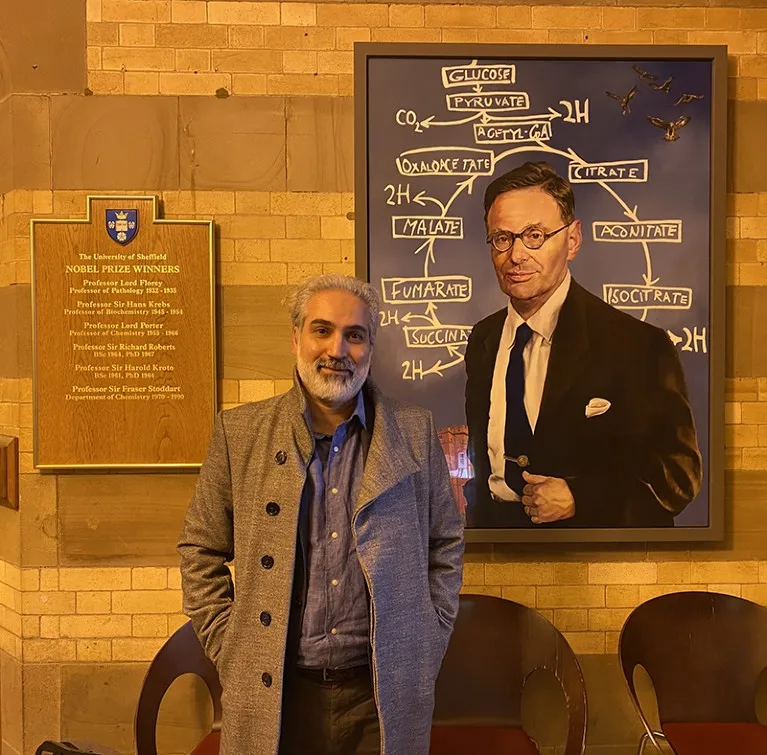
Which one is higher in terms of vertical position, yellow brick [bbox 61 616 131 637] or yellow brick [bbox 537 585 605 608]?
yellow brick [bbox 537 585 605 608]

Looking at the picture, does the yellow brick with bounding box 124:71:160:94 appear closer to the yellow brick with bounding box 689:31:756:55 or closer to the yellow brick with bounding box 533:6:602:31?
the yellow brick with bounding box 533:6:602:31

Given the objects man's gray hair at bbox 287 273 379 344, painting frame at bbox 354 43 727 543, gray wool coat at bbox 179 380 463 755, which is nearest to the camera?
gray wool coat at bbox 179 380 463 755

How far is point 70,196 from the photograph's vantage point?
115 inches

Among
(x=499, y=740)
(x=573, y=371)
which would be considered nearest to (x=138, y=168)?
(x=573, y=371)

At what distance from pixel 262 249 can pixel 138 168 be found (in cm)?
54

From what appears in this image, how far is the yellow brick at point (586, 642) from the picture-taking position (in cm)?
303

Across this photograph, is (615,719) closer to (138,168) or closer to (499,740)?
(499,740)

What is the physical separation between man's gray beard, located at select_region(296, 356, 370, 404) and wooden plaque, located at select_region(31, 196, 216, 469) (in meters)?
0.95

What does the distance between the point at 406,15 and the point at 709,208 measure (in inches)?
53.6

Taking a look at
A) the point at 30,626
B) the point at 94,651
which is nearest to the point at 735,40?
the point at 94,651

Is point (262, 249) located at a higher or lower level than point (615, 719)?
higher

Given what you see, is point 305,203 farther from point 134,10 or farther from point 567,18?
point 567,18

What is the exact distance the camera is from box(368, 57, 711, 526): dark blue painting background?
9.64 feet

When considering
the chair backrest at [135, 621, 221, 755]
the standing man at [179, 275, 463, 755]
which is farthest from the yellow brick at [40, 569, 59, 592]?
the standing man at [179, 275, 463, 755]
